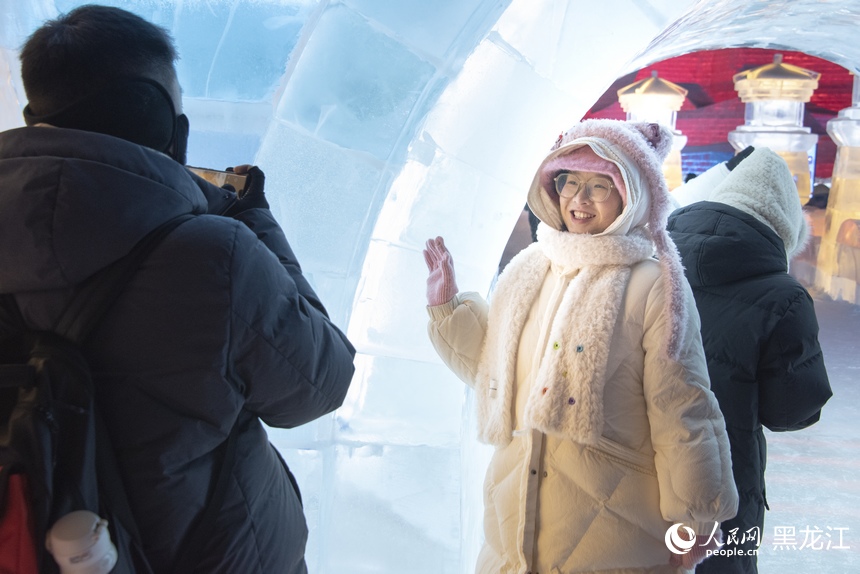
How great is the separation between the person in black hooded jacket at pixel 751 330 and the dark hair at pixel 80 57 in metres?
1.45

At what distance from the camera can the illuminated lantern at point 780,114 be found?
6.56 metres

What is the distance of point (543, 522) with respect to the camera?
154cm

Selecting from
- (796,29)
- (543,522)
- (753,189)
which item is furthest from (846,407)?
(543,522)

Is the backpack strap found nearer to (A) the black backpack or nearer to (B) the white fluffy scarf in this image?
(A) the black backpack

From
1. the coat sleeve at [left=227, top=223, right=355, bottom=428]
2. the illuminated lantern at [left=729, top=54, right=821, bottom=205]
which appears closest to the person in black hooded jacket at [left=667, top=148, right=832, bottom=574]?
the coat sleeve at [left=227, top=223, right=355, bottom=428]

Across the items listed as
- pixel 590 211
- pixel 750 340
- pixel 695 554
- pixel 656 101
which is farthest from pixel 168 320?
pixel 656 101

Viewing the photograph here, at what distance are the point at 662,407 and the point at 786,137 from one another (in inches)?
247

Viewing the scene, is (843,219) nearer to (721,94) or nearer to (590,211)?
(721,94)

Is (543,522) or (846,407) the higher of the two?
(543,522)

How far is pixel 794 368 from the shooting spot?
1852 mm

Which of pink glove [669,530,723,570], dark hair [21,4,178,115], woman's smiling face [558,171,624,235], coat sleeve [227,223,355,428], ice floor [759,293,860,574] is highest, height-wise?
dark hair [21,4,178,115]

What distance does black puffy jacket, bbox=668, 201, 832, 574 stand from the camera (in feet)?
6.07

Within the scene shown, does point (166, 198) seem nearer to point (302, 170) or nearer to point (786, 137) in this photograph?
point (302, 170)

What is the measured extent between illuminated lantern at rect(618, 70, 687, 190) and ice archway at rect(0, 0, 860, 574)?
461cm
